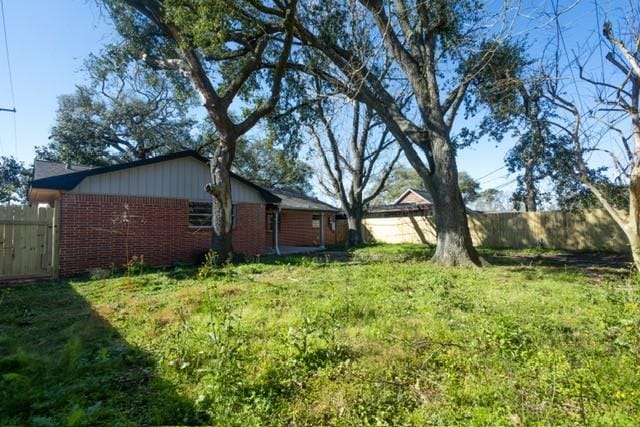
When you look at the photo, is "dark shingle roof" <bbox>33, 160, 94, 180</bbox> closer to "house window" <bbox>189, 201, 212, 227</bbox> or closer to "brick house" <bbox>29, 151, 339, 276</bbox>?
"brick house" <bbox>29, 151, 339, 276</bbox>

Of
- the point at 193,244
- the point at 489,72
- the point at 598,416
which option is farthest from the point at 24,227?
the point at 489,72

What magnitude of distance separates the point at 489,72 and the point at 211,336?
37.5ft

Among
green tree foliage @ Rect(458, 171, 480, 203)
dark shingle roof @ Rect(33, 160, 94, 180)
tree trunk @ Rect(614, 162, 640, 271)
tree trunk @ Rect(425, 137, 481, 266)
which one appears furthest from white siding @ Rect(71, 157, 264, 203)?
green tree foliage @ Rect(458, 171, 480, 203)

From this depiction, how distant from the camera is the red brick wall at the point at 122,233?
8.79m

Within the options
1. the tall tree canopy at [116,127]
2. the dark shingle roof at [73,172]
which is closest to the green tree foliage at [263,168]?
the tall tree canopy at [116,127]

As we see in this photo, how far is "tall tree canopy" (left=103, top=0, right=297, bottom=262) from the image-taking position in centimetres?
806

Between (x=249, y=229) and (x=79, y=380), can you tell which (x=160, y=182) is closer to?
(x=249, y=229)

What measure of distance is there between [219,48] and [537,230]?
15629 mm

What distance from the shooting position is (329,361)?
9.75ft

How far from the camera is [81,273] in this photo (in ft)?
29.1

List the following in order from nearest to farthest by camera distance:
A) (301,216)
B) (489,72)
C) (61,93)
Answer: (489,72) → (301,216) → (61,93)

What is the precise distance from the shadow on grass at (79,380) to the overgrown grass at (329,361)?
0.01m

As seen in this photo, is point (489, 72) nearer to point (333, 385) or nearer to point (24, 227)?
point (333, 385)

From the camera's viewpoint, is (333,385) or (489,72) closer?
(333,385)
